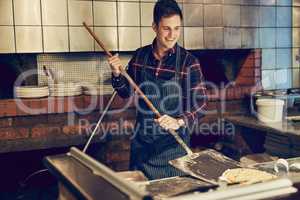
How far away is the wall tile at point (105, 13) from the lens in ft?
13.3

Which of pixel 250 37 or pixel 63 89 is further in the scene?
pixel 250 37

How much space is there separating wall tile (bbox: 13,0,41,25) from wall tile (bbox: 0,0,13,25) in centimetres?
5

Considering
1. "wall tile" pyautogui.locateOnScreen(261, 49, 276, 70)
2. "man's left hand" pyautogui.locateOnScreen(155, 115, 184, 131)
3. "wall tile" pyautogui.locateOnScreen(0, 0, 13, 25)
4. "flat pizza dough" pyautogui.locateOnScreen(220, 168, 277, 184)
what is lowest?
"flat pizza dough" pyautogui.locateOnScreen(220, 168, 277, 184)

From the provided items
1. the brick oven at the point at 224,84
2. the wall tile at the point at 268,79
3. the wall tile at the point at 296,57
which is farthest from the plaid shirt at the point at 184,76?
the wall tile at the point at 296,57

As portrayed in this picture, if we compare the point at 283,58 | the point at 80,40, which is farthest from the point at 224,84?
the point at 80,40

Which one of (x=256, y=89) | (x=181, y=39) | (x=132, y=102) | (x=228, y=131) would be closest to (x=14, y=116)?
(x=132, y=102)

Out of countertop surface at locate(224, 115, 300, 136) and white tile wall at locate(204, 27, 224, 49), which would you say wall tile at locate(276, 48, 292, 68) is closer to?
white tile wall at locate(204, 27, 224, 49)

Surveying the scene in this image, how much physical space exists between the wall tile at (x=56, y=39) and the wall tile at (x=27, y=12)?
13 cm

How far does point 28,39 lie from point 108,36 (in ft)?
2.67

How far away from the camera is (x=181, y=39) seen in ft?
14.6

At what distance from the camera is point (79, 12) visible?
4.02 m

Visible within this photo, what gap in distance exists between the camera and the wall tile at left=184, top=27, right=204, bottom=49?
14.6 ft

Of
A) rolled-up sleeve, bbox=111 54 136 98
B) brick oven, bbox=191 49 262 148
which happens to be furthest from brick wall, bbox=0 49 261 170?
rolled-up sleeve, bbox=111 54 136 98

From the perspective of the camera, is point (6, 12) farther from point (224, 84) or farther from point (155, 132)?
point (224, 84)
